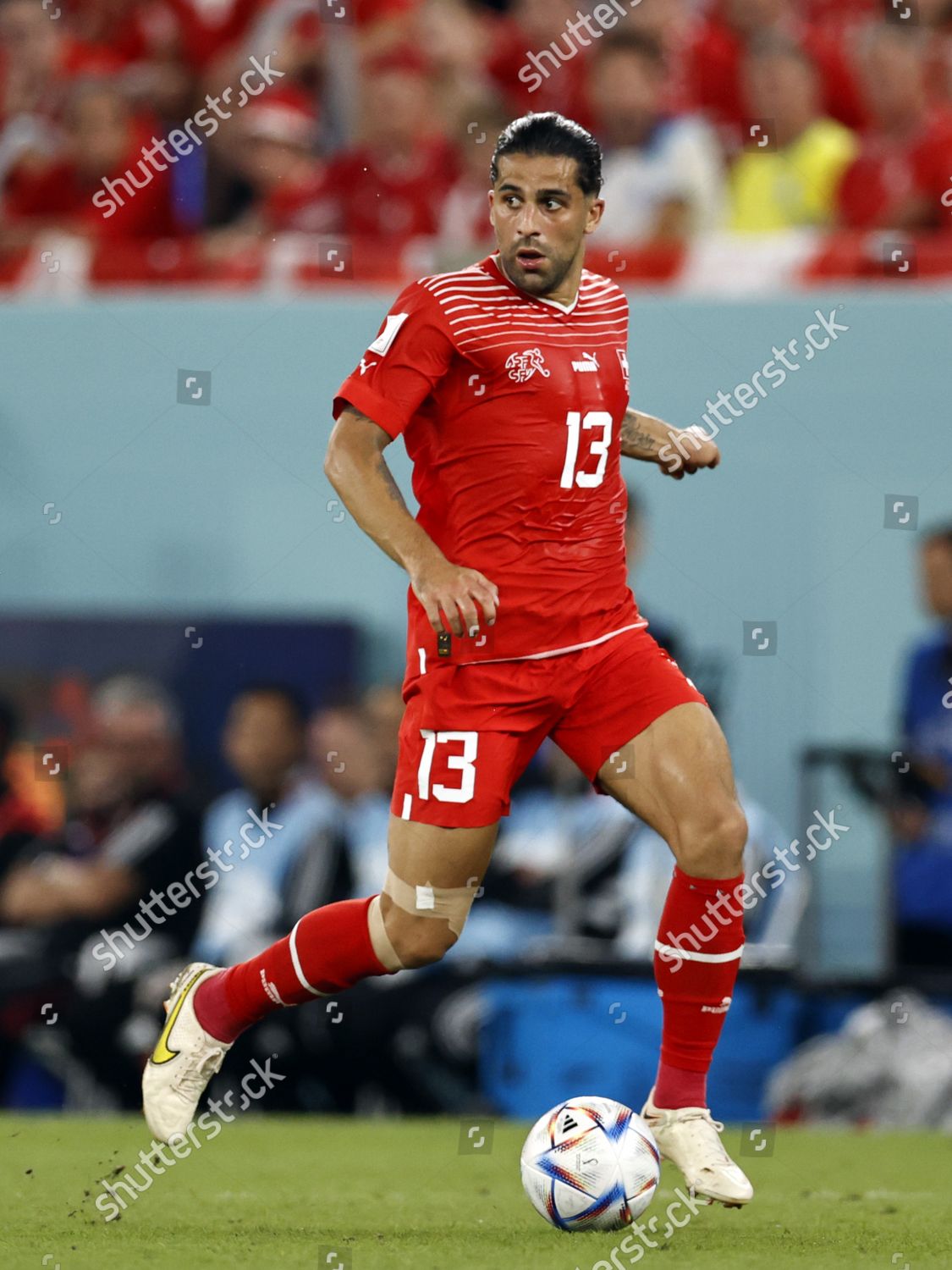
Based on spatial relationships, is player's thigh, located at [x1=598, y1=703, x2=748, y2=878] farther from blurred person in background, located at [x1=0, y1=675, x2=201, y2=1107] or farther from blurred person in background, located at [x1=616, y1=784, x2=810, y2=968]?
blurred person in background, located at [x1=0, y1=675, x2=201, y2=1107]

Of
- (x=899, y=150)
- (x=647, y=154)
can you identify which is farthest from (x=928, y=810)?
(x=647, y=154)

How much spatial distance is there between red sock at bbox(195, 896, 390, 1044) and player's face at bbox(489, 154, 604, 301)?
5.41 ft

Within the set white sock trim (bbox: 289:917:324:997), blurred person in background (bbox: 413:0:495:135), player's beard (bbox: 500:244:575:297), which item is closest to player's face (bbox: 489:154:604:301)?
player's beard (bbox: 500:244:575:297)

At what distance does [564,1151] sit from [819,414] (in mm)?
4873

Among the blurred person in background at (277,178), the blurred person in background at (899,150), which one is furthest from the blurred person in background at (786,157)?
the blurred person in background at (277,178)

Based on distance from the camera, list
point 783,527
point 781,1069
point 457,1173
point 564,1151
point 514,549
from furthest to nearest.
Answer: point 783,527, point 781,1069, point 457,1173, point 514,549, point 564,1151

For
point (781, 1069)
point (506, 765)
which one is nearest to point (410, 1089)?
point (781, 1069)

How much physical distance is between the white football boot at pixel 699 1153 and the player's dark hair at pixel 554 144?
7.55 feet

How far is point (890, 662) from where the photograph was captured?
8953 mm

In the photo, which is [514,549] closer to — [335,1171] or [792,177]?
[335,1171]

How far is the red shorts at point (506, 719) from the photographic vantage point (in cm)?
523

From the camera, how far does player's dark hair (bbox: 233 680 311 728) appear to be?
367 inches

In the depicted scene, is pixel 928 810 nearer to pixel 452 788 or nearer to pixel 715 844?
pixel 715 844

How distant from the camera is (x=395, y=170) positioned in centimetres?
1009
